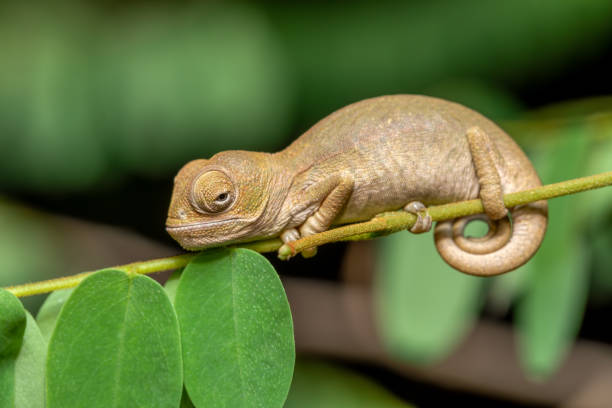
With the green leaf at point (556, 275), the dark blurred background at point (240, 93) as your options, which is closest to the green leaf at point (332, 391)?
the dark blurred background at point (240, 93)

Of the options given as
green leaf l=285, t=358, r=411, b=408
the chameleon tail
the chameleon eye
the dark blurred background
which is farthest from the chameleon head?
green leaf l=285, t=358, r=411, b=408

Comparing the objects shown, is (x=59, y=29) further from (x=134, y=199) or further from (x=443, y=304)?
(x=443, y=304)

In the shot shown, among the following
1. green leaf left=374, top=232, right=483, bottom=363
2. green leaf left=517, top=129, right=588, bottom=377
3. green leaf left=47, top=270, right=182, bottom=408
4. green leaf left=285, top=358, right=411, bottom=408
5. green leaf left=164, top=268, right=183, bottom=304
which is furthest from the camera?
green leaf left=285, top=358, right=411, bottom=408

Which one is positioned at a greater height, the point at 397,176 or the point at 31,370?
the point at 397,176

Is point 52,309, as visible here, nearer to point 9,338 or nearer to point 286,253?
point 9,338

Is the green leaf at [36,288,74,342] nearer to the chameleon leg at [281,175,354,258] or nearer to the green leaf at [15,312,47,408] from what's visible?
the green leaf at [15,312,47,408]

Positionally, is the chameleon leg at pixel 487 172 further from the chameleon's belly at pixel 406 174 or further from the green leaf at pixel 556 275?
the green leaf at pixel 556 275

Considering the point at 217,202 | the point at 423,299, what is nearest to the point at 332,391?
the point at 423,299
